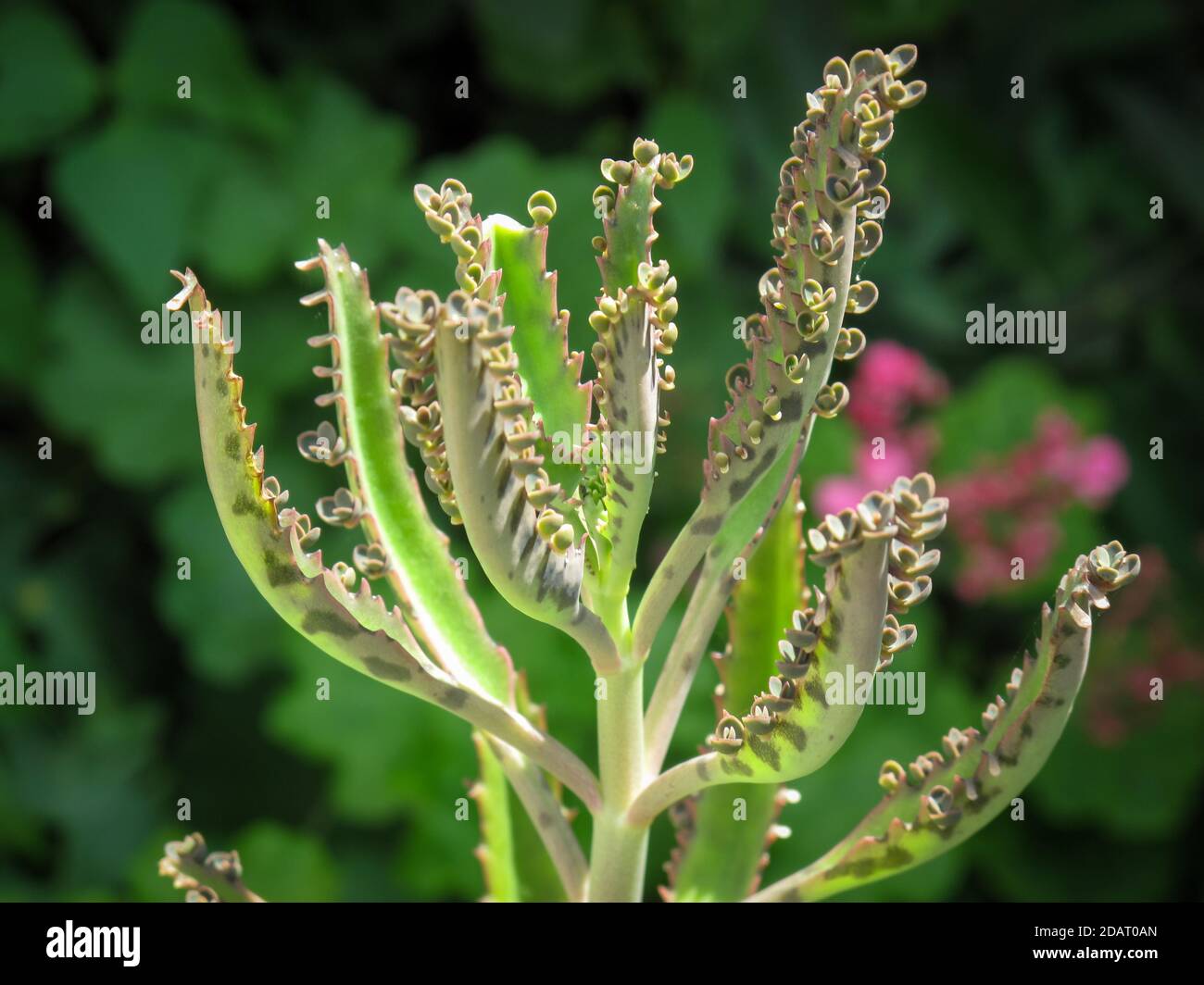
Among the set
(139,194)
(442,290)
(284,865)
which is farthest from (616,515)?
(139,194)

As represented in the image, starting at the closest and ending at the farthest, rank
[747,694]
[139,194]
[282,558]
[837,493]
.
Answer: [282,558] < [747,694] < [837,493] < [139,194]

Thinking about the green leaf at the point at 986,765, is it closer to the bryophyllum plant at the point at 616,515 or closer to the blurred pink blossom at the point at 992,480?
the bryophyllum plant at the point at 616,515

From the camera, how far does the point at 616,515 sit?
43cm

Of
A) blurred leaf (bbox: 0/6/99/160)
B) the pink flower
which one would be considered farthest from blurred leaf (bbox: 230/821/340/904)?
blurred leaf (bbox: 0/6/99/160)

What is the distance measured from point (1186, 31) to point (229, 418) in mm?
2088

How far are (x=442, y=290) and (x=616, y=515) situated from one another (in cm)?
133

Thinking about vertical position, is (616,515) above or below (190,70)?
below

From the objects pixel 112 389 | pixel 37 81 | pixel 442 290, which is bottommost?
pixel 112 389

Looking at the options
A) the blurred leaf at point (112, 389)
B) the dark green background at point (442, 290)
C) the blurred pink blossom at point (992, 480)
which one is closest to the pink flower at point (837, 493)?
the blurred pink blossom at point (992, 480)

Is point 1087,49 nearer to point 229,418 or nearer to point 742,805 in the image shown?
point 742,805

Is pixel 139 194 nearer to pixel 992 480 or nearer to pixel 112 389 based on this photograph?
pixel 112 389

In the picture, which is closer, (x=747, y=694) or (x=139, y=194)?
(x=747, y=694)

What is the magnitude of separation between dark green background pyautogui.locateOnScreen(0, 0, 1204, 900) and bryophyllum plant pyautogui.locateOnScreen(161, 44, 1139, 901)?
1.15 metres

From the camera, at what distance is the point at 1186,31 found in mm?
2055
